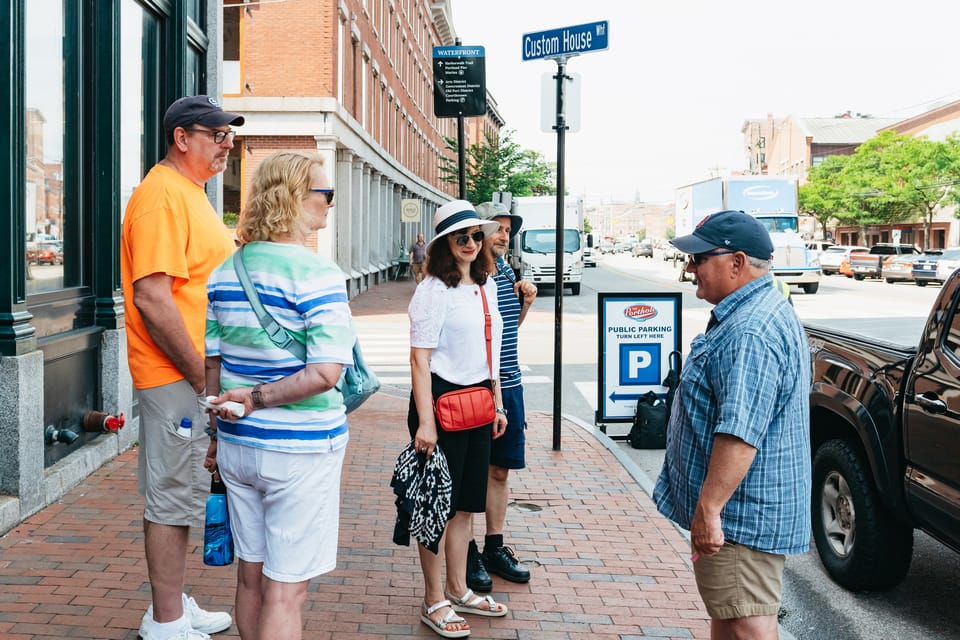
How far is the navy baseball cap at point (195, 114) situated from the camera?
381cm

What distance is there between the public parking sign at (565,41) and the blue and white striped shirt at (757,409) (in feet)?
17.1

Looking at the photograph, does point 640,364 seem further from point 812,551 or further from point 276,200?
point 276,200

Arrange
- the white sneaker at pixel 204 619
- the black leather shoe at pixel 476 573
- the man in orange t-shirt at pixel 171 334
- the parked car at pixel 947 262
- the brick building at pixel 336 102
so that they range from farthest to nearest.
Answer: the parked car at pixel 947 262 < the brick building at pixel 336 102 < the black leather shoe at pixel 476 573 < the white sneaker at pixel 204 619 < the man in orange t-shirt at pixel 171 334

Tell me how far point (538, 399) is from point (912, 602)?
6926 millimetres

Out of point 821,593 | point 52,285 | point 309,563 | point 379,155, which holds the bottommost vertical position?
point 821,593

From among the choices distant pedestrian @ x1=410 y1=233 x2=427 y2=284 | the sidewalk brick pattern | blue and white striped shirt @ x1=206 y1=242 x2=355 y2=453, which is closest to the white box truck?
distant pedestrian @ x1=410 y1=233 x2=427 y2=284

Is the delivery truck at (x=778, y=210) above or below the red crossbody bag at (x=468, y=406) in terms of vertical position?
above

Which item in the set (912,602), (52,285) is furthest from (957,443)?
(52,285)

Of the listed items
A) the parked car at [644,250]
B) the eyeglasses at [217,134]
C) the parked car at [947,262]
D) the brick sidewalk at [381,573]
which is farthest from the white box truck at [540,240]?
the parked car at [644,250]

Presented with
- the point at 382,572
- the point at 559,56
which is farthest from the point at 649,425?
the point at 382,572

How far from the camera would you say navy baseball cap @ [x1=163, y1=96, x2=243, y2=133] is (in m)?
3.81

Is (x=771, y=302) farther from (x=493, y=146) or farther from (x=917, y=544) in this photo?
(x=493, y=146)

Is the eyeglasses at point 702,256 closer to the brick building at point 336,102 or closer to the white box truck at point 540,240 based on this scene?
the brick building at point 336,102

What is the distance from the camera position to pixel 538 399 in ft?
38.9
